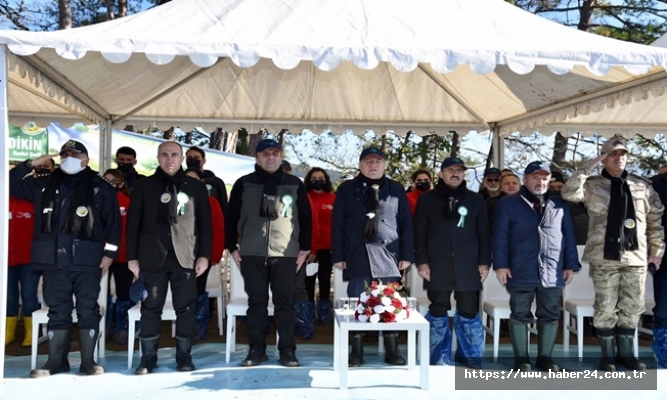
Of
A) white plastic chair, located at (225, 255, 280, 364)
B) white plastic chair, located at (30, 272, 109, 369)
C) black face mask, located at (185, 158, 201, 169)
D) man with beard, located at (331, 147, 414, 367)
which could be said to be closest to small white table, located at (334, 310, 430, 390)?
man with beard, located at (331, 147, 414, 367)

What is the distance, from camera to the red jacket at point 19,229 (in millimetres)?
5000

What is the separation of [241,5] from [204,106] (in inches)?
117

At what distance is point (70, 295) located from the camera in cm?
422

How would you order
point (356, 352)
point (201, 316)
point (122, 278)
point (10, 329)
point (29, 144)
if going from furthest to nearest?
point (29, 144) → point (201, 316) → point (122, 278) → point (10, 329) → point (356, 352)

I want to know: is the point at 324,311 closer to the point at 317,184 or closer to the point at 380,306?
the point at 317,184

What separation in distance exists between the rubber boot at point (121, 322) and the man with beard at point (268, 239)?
4.56ft

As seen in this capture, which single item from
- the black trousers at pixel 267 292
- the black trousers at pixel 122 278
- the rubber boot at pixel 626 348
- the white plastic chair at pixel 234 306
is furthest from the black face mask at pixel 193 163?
the rubber boot at pixel 626 348

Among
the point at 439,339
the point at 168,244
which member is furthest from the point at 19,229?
the point at 439,339

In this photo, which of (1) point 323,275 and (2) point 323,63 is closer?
(2) point 323,63

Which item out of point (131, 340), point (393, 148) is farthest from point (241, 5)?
point (393, 148)

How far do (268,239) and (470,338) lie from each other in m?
1.65

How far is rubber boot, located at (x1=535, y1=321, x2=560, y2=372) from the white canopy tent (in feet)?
5.83

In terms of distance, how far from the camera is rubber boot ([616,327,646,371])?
449 cm

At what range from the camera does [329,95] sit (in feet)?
23.8
